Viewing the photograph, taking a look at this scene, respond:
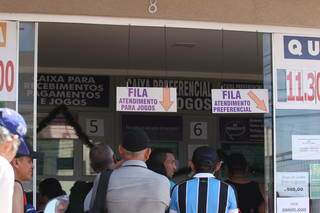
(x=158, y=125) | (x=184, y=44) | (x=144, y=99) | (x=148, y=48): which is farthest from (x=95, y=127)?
(x=144, y=99)

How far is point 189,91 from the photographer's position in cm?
1016

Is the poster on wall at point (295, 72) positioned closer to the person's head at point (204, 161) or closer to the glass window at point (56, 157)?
the person's head at point (204, 161)

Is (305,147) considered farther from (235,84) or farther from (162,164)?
(235,84)

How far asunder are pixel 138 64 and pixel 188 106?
4.32 feet

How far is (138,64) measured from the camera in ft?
31.2

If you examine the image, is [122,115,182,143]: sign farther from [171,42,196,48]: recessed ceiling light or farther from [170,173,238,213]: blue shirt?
[170,173,238,213]: blue shirt

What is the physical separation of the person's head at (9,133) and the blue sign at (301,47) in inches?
166

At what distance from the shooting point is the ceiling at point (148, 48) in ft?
23.4

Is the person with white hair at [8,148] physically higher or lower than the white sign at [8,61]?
lower

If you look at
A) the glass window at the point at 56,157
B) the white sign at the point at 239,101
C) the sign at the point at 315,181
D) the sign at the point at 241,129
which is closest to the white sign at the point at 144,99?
the white sign at the point at 239,101

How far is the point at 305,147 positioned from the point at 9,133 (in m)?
4.34

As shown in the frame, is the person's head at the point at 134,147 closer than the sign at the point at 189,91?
Yes

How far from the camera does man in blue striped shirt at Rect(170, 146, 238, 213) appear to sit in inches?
159

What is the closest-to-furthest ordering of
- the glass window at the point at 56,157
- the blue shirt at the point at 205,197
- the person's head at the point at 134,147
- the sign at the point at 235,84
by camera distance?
1. the person's head at the point at 134,147
2. the blue shirt at the point at 205,197
3. the glass window at the point at 56,157
4. the sign at the point at 235,84
